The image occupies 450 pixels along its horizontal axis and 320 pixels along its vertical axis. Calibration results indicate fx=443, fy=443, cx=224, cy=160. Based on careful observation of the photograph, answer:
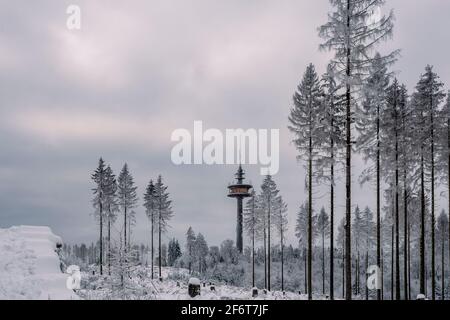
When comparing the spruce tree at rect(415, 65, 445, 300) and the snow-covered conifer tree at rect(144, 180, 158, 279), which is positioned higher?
the spruce tree at rect(415, 65, 445, 300)

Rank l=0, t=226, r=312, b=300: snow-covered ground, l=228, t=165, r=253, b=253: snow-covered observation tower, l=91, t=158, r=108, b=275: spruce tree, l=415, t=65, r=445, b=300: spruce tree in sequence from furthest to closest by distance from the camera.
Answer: l=228, t=165, r=253, b=253: snow-covered observation tower, l=91, t=158, r=108, b=275: spruce tree, l=415, t=65, r=445, b=300: spruce tree, l=0, t=226, r=312, b=300: snow-covered ground

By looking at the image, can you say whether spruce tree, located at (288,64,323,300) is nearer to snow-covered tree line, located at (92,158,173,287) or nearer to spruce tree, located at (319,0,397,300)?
spruce tree, located at (319,0,397,300)

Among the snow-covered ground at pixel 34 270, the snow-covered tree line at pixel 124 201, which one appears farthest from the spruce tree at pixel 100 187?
the snow-covered ground at pixel 34 270

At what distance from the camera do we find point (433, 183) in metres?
25.8

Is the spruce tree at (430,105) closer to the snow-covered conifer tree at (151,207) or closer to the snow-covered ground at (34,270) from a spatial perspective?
the snow-covered ground at (34,270)

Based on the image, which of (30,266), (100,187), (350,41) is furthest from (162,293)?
→ (100,187)

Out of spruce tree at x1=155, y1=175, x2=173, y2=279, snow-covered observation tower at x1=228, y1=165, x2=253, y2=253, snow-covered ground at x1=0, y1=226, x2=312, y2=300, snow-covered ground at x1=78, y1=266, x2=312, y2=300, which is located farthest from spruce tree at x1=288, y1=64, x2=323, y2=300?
snow-covered observation tower at x1=228, y1=165, x2=253, y2=253

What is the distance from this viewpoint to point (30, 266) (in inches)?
622

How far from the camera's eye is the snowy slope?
42.3 feet

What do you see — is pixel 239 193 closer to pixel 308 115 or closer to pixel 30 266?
pixel 308 115

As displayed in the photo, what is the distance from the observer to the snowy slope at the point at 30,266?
508 inches

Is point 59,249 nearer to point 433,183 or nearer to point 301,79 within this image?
point 301,79

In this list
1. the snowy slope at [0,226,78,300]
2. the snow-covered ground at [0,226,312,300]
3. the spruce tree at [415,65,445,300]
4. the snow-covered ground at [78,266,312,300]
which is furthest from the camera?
the spruce tree at [415,65,445,300]
